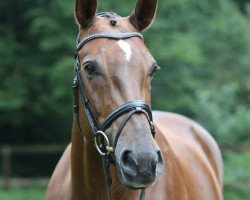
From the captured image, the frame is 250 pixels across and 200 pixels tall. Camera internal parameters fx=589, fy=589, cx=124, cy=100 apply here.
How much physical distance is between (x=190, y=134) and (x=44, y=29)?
26.5ft

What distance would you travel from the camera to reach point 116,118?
116 inches

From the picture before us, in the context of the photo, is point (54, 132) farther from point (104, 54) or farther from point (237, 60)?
point (104, 54)

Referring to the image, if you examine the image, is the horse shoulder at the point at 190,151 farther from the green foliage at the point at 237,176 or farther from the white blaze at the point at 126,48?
the green foliage at the point at 237,176

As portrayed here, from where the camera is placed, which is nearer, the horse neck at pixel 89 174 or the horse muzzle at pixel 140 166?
the horse muzzle at pixel 140 166

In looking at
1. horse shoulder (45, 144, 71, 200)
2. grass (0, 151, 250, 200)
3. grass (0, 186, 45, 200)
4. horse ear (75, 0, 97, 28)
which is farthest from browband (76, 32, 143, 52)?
grass (0, 186, 45, 200)

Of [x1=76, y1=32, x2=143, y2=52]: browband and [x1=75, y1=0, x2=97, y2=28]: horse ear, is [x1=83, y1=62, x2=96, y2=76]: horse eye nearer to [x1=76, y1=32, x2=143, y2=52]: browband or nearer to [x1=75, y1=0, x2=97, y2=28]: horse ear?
[x1=76, y1=32, x2=143, y2=52]: browband

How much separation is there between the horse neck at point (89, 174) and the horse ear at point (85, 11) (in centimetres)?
58

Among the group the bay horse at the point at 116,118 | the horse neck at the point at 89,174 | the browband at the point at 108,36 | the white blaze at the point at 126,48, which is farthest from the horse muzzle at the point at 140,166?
the browband at the point at 108,36

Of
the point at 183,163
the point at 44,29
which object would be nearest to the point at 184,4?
the point at 44,29

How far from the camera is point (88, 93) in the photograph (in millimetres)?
3174

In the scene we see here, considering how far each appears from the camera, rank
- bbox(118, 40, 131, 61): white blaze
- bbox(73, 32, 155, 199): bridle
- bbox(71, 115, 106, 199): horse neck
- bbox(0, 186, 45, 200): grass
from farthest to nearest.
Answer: bbox(0, 186, 45, 200): grass, bbox(71, 115, 106, 199): horse neck, bbox(118, 40, 131, 61): white blaze, bbox(73, 32, 155, 199): bridle

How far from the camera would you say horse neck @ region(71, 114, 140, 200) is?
325 cm

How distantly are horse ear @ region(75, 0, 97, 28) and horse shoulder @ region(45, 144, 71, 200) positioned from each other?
1.11m

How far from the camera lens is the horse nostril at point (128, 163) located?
274cm
